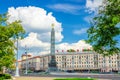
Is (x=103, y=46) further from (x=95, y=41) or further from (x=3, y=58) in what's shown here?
(x=3, y=58)

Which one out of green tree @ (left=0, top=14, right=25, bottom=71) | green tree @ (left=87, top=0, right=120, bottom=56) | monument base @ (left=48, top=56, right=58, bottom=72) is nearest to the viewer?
green tree @ (left=87, top=0, right=120, bottom=56)

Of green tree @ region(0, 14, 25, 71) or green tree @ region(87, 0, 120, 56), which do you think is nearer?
green tree @ region(87, 0, 120, 56)

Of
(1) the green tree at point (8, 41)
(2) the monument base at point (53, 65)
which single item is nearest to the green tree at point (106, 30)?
(1) the green tree at point (8, 41)

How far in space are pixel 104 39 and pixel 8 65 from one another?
79.2ft

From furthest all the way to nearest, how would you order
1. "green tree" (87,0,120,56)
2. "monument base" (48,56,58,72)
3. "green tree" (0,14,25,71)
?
1. "monument base" (48,56,58,72)
2. "green tree" (0,14,25,71)
3. "green tree" (87,0,120,56)

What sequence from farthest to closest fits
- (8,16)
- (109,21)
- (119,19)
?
(8,16) < (109,21) < (119,19)

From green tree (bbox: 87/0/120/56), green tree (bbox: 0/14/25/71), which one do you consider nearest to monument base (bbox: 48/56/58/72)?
green tree (bbox: 0/14/25/71)

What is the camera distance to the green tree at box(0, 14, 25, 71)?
5128 centimetres

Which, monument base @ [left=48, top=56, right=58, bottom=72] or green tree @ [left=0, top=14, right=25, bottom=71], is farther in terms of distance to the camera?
monument base @ [left=48, top=56, right=58, bottom=72]

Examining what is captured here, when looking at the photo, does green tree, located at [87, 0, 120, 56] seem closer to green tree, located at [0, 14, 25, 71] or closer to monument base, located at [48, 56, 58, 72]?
green tree, located at [0, 14, 25, 71]

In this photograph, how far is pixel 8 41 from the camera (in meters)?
52.5

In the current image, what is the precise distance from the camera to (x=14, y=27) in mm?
A: 53844

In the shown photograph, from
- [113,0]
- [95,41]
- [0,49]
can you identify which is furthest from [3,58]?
[113,0]

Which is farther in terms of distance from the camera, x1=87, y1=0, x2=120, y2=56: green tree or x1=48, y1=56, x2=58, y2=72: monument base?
x1=48, y1=56, x2=58, y2=72: monument base
